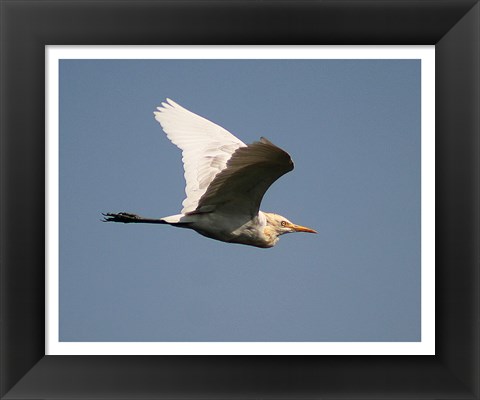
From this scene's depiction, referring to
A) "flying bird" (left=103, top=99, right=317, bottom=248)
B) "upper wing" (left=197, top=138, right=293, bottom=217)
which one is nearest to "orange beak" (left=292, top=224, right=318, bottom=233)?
"flying bird" (left=103, top=99, right=317, bottom=248)

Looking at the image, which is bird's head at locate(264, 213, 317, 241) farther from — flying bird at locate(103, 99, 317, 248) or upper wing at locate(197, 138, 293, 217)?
upper wing at locate(197, 138, 293, 217)

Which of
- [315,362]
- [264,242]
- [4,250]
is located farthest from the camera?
[264,242]

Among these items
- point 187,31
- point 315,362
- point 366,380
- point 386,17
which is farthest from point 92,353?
point 386,17

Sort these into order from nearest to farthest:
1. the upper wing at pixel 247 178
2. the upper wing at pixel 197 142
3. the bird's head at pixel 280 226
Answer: the upper wing at pixel 247 178, the upper wing at pixel 197 142, the bird's head at pixel 280 226

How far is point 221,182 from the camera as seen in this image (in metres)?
3.37

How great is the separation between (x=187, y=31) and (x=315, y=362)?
1.50 m

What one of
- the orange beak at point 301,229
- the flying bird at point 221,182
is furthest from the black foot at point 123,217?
the orange beak at point 301,229

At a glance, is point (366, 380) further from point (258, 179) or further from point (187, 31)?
point (187, 31)

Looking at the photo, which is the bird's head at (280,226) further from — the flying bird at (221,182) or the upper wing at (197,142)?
the upper wing at (197,142)

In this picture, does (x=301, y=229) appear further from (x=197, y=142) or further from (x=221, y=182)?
(x=221, y=182)

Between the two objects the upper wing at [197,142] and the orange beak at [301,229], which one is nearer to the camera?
the upper wing at [197,142]

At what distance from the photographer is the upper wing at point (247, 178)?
2986 millimetres

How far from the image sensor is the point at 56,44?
3348 mm

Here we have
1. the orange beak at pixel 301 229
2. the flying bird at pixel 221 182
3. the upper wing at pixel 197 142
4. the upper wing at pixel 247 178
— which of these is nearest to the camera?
the upper wing at pixel 247 178
